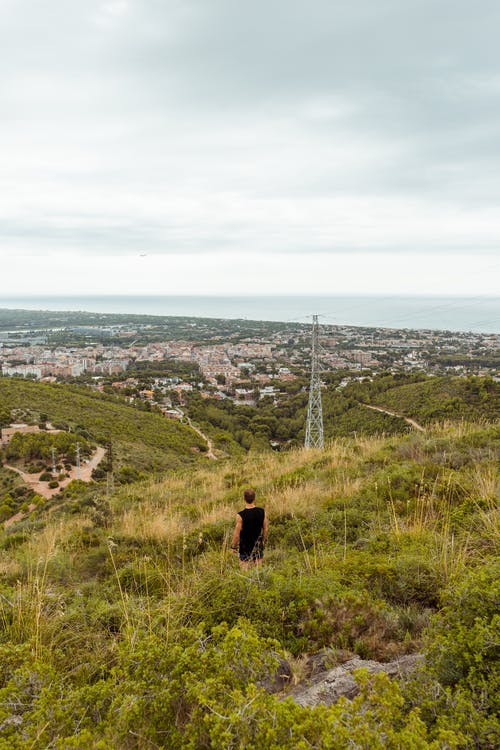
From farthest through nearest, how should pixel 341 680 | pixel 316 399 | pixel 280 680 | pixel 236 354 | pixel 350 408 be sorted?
Result: pixel 236 354 < pixel 350 408 < pixel 316 399 < pixel 280 680 < pixel 341 680

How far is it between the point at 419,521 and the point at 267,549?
1.56m

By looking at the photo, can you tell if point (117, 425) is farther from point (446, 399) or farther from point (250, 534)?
point (250, 534)

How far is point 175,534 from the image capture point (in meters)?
4.89

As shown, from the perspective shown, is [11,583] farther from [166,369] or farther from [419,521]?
[166,369]

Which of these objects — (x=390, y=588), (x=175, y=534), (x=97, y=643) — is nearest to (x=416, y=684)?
(x=390, y=588)

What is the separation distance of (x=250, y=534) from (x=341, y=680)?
1.98 metres

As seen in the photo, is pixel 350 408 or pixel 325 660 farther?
pixel 350 408

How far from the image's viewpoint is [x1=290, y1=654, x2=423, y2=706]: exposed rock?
182 centimetres

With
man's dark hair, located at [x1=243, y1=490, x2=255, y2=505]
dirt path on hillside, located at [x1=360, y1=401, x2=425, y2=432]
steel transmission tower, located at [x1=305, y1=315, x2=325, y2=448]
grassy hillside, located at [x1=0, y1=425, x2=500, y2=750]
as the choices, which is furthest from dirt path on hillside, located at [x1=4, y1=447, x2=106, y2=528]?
dirt path on hillside, located at [x1=360, y1=401, x2=425, y2=432]

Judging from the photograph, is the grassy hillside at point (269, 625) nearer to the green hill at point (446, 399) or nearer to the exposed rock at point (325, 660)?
the exposed rock at point (325, 660)

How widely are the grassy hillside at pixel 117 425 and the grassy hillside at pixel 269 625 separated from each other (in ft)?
57.4

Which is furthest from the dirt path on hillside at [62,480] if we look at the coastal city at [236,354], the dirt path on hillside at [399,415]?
the coastal city at [236,354]

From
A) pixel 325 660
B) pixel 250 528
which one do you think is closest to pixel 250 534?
pixel 250 528

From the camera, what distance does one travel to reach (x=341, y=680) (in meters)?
1.93
